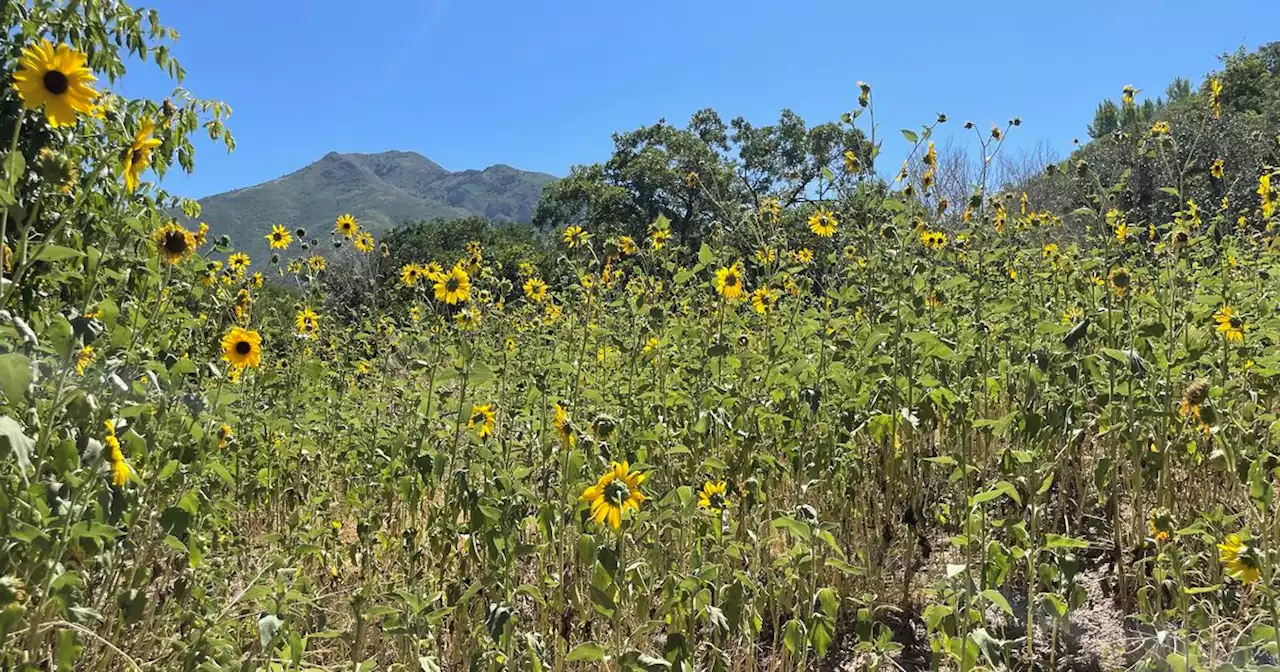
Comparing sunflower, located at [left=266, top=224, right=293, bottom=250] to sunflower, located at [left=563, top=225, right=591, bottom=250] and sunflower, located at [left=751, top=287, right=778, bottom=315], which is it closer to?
sunflower, located at [left=563, top=225, right=591, bottom=250]

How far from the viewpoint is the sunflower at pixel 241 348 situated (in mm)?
2309

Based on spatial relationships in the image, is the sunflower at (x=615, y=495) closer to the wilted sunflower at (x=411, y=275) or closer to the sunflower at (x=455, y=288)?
the sunflower at (x=455, y=288)

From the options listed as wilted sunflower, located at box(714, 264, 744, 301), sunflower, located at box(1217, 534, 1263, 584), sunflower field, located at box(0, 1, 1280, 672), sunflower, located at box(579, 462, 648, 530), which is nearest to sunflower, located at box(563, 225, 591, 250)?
sunflower field, located at box(0, 1, 1280, 672)

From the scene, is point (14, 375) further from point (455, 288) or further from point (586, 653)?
point (455, 288)

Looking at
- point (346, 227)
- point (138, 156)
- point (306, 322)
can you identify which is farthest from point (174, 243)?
point (346, 227)

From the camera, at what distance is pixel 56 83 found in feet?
4.92

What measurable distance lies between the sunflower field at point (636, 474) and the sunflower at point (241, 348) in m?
0.01

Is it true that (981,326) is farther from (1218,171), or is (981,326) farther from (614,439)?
(1218,171)

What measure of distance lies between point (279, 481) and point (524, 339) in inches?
81.8

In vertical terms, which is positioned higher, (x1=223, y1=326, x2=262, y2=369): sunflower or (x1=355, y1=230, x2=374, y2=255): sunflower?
(x1=355, y1=230, x2=374, y2=255): sunflower

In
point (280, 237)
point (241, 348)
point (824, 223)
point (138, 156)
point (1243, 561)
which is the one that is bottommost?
point (1243, 561)

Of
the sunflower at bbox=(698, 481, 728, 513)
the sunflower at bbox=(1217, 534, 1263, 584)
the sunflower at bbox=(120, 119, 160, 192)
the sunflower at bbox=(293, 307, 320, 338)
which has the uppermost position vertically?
the sunflower at bbox=(120, 119, 160, 192)

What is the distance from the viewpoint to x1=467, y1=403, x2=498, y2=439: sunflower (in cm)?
243

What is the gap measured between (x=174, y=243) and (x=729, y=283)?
2.04 m
